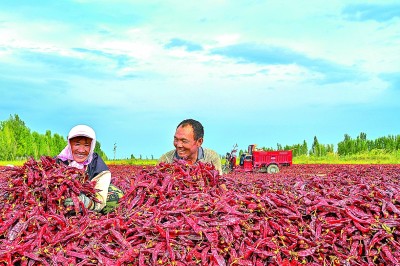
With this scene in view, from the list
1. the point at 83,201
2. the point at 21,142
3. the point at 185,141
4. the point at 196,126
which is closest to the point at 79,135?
the point at 83,201

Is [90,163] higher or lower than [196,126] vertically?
lower

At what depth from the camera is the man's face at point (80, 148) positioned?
4.96 meters

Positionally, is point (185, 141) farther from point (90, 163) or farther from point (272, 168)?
point (272, 168)

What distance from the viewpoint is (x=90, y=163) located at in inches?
202

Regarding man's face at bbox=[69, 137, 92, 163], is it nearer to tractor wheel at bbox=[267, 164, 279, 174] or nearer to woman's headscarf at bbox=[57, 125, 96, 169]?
woman's headscarf at bbox=[57, 125, 96, 169]

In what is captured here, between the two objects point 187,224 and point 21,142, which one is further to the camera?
point 21,142

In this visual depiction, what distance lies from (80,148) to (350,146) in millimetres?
45451

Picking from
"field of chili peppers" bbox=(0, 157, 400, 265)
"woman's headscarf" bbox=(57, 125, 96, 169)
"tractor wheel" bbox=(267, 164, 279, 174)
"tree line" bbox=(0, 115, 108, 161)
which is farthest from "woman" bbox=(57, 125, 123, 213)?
"tree line" bbox=(0, 115, 108, 161)

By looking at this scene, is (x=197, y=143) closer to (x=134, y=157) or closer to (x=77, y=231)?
(x=77, y=231)

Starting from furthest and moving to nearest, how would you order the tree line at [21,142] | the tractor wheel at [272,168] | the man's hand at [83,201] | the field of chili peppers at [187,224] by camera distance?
the tree line at [21,142] → the tractor wheel at [272,168] → the man's hand at [83,201] → the field of chili peppers at [187,224]

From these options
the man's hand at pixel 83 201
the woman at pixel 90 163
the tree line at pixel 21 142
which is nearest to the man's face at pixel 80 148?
the woman at pixel 90 163

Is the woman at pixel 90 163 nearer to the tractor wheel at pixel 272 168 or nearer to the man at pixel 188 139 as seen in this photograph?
the man at pixel 188 139

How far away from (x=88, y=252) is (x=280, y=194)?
6.40 ft

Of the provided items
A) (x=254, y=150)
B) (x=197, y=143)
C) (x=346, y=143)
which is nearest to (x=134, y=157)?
(x=254, y=150)
